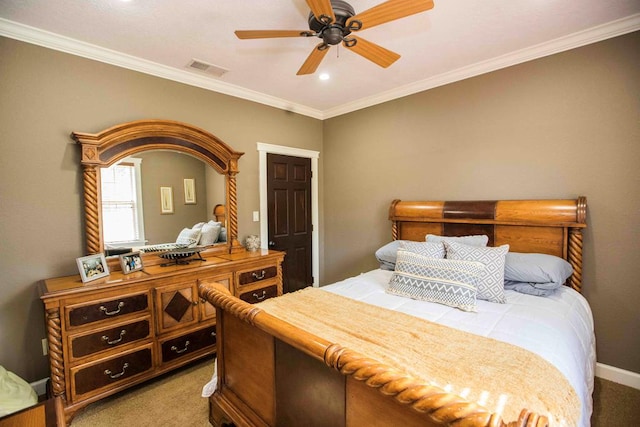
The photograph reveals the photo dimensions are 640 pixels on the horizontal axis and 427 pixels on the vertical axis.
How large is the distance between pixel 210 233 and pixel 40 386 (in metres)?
1.75

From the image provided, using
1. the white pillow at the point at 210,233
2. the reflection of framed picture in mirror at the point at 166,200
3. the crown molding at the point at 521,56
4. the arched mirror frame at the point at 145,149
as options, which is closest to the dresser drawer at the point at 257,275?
the arched mirror frame at the point at 145,149

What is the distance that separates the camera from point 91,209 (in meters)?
2.38

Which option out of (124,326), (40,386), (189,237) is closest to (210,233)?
(189,237)

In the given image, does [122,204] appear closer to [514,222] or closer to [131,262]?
[131,262]

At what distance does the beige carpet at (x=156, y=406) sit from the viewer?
1.97 meters

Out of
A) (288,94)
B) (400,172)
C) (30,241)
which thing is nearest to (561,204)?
(400,172)

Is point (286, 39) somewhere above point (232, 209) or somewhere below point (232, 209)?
above

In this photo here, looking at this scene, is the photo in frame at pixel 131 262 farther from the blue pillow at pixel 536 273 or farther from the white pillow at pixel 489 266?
the blue pillow at pixel 536 273

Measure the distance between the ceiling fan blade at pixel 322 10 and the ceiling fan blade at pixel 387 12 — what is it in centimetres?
12

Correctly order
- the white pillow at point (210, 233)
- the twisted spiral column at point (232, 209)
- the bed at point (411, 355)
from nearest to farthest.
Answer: the bed at point (411, 355), the white pillow at point (210, 233), the twisted spiral column at point (232, 209)

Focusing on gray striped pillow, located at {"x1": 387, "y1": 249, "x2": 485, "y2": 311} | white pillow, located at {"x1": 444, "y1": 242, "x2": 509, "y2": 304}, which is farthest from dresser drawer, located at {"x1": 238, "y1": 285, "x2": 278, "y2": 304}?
white pillow, located at {"x1": 444, "y1": 242, "x2": 509, "y2": 304}

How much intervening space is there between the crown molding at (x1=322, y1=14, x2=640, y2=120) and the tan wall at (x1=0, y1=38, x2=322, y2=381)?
2.73 metres

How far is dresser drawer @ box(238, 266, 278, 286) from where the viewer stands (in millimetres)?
2896

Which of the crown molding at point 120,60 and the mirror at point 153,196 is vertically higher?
the crown molding at point 120,60
